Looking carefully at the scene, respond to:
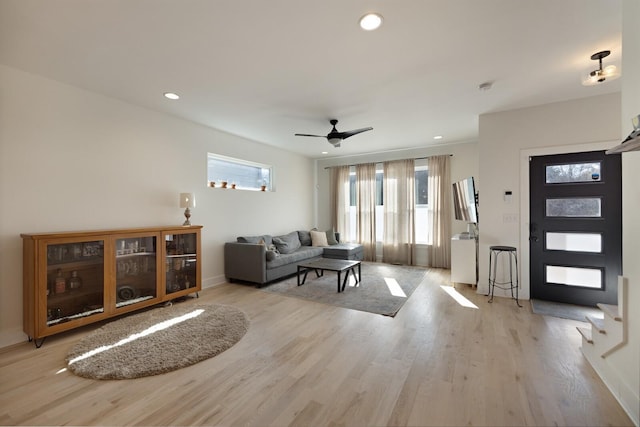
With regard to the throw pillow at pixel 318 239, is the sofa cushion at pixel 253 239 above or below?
above

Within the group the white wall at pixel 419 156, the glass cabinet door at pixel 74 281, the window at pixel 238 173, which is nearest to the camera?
the glass cabinet door at pixel 74 281

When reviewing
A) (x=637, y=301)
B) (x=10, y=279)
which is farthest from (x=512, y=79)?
(x=10, y=279)

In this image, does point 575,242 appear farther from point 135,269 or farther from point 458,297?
point 135,269

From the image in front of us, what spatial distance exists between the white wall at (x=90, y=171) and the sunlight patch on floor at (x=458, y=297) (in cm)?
386

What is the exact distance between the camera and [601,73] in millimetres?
2465

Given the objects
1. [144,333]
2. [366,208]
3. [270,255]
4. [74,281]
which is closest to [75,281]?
[74,281]

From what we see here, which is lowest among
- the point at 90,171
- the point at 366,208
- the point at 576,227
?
the point at 576,227

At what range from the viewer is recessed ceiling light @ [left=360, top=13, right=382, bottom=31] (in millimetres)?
1978

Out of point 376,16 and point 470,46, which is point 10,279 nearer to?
point 376,16

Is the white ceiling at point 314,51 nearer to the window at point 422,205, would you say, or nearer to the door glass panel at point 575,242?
the door glass panel at point 575,242

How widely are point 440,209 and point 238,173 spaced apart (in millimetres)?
4428

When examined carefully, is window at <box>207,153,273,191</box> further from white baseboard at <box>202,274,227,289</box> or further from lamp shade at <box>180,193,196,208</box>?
white baseboard at <box>202,274,227,289</box>

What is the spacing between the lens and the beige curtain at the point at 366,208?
264 inches

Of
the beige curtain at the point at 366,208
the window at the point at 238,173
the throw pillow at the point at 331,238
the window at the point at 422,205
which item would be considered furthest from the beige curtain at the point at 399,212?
the window at the point at 238,173
